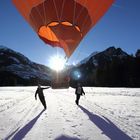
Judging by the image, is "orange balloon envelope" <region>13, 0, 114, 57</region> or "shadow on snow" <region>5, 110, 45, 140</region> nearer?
"shadow on snow" <region>5, 110, 45, 140</region>

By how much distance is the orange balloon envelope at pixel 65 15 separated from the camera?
10.7 m

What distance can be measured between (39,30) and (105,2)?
3586mm

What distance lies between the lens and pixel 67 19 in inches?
431

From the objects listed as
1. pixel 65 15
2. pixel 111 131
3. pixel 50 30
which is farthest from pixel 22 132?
pixel 50 30

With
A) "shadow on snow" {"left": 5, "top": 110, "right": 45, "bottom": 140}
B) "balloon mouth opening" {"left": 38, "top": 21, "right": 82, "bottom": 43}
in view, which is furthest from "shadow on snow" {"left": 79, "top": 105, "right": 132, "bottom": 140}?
"balloon mouth opening" {"left": 38, "top": 21, "right": 82, "bottom": 43}

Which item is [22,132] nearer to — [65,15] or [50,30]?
[65,15]

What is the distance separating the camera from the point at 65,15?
10.9 m

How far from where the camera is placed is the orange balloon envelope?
1073 cm

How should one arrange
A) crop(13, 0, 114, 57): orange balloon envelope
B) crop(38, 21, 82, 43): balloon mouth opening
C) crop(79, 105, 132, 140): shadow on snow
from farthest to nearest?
crop(38, 21, 82, 43): balloon mouth opening → crop(13, 0, 114, 57): orange balloon envelope → crop(79, 105, 132, 140): shadow on snow

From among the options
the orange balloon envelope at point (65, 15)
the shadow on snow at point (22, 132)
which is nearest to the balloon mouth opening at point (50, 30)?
the orange balloon envelope at point (65, 15)

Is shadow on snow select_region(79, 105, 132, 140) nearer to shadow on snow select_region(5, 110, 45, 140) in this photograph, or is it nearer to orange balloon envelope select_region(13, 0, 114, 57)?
shadow on snow select_region(5, 110, 45, 140)

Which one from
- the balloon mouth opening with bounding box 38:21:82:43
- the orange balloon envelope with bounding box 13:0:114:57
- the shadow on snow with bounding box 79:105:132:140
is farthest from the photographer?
the balloon mouth opening with bounding box 38:21:82:43

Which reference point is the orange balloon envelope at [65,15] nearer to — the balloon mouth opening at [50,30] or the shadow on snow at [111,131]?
the balloon mouth opening at [50,30]

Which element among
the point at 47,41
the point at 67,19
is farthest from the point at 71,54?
the point at 67,19
